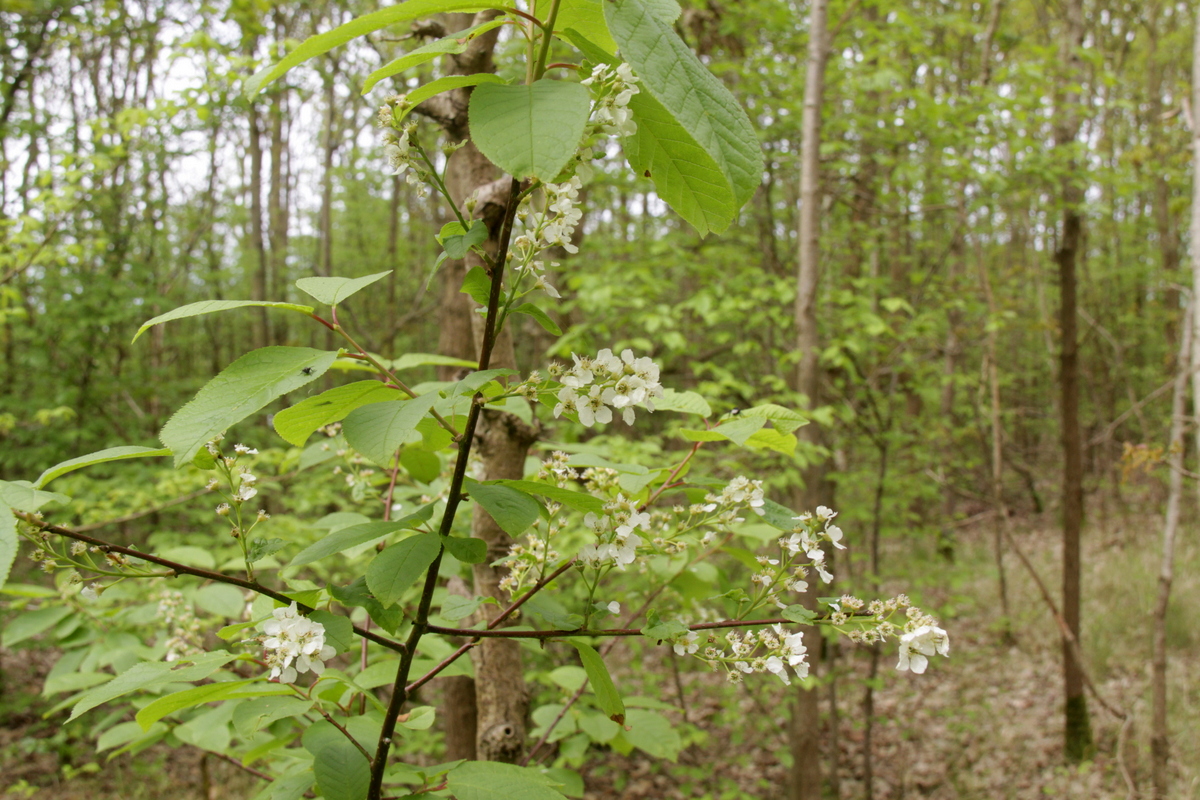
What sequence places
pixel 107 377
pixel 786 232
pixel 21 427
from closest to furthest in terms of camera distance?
pixel 21 427, pixel 107 377, pixel 786 232

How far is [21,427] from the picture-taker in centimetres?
575

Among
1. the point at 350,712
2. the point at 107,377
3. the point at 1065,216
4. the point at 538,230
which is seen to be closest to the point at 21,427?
the point at 107,377

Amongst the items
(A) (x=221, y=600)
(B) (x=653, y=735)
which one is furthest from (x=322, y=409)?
(B) (x=653, y=735)

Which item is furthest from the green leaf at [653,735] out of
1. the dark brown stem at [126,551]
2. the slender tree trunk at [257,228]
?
the slender tree trunk at [257,228]

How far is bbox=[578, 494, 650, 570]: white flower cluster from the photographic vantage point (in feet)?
2.72

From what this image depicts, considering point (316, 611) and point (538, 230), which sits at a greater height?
point (538, 230)

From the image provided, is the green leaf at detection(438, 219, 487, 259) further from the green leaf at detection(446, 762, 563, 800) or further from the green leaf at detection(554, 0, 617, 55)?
A: the green leaf at detection(446, 762, 563, 800)

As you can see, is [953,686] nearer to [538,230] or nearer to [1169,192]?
[538,230]

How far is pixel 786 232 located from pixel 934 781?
17.7 feet

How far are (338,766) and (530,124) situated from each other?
774 millimetres

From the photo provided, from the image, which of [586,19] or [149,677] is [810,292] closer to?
[586,19]

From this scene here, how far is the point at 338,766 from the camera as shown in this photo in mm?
834

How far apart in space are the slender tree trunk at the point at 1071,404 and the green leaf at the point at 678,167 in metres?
5.31

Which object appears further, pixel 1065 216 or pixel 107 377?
pixel 107 377
